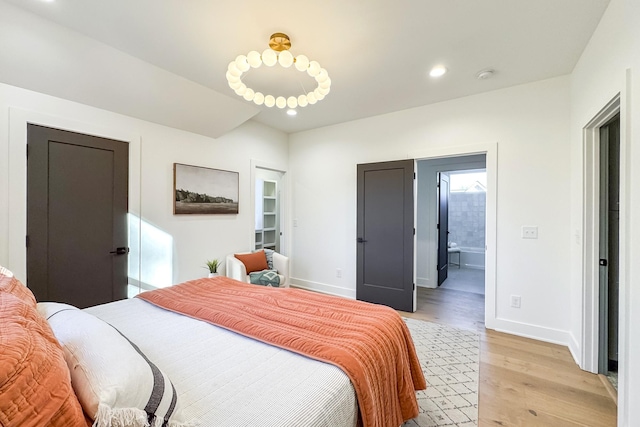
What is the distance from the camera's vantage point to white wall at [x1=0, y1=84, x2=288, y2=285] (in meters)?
2.21

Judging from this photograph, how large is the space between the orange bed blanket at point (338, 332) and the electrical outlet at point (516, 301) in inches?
80.0

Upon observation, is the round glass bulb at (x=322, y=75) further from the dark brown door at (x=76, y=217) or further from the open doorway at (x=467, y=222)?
the open doorway at (x=467, y=222)

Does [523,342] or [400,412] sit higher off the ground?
[400,412]

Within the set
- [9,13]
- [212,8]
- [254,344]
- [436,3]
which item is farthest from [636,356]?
[9,13]

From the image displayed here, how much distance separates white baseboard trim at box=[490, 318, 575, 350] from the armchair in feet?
8.57

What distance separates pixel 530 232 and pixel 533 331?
1042mm

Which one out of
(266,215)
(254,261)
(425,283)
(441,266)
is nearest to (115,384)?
(254,261)

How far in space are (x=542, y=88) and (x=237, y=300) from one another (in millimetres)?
3543

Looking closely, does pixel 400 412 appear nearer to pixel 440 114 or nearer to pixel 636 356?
pixel 636 356

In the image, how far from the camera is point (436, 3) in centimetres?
182

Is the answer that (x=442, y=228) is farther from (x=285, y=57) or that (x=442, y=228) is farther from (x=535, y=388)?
(x=285, y=57)

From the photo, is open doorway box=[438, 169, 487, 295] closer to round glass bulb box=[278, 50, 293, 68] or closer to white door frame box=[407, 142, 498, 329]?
white door frame box=[407, 142, 498, 329]

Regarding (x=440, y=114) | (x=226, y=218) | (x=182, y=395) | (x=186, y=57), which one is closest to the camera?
(x=182, y=395)

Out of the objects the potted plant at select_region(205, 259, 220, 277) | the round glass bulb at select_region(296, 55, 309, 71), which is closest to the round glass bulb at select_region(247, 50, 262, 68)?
the round glass bulb at select_region(296, 55, 309, 71)
